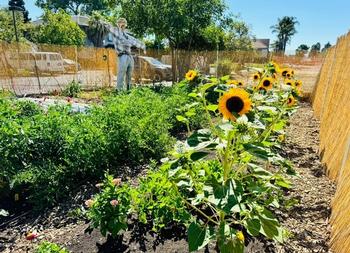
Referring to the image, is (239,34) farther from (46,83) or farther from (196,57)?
(46,83)

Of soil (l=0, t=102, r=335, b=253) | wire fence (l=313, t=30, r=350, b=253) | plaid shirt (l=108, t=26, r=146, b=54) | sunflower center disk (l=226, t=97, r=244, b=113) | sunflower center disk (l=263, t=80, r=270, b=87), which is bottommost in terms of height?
soil (l=0, t=102, r=335, b=253)

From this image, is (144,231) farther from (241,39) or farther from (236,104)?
(241,39)

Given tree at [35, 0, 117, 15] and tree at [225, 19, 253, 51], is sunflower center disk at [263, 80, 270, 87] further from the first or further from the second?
tree at [35, 0, 117, 15]

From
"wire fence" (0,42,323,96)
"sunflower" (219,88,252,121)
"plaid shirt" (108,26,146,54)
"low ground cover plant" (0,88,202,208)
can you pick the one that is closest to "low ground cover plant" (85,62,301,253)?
"sunflower" (219,88,252,121)

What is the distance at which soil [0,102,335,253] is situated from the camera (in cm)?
240

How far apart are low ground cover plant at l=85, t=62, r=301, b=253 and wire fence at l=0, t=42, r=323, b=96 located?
700 centimetres

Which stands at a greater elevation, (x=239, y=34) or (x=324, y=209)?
(x=239, y=34)

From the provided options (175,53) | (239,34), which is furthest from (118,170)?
(239,34)

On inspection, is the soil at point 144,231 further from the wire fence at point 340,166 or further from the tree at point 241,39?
the tree at point 241,39

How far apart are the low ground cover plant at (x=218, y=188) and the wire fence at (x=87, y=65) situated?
7.00m

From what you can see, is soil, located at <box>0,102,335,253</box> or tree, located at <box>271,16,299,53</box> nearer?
soil, located at <box>0,102,335,253</box>

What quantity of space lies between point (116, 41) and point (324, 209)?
6.84 m

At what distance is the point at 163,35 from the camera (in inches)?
557

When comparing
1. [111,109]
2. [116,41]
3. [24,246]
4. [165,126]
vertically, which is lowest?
[24,246]
